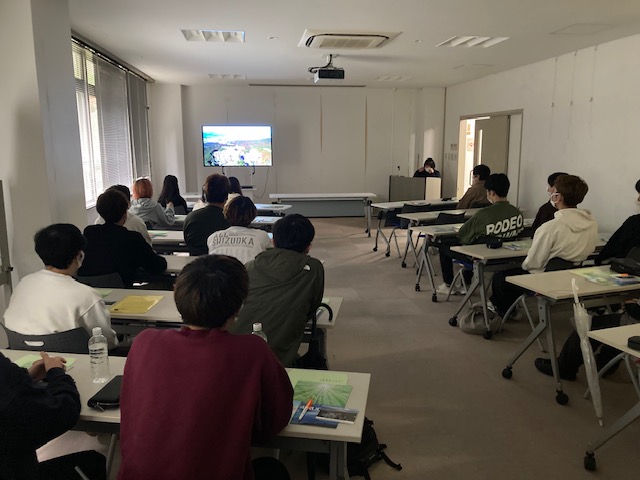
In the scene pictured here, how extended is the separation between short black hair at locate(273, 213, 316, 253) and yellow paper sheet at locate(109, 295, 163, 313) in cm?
90

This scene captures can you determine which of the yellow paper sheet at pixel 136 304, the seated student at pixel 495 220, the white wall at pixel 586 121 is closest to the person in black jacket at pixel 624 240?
the seated student at pixel 495 220

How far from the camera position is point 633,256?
356cm

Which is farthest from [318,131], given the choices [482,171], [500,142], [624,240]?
[624,240]

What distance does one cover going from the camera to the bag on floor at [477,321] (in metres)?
4.38

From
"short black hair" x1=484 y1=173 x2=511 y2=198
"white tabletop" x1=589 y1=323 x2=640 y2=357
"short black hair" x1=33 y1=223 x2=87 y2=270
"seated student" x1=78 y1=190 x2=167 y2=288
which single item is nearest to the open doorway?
"short black hair" x1=484 y1=173 x2=511 y2=198

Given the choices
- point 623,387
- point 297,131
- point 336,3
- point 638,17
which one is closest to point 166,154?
point 297,131

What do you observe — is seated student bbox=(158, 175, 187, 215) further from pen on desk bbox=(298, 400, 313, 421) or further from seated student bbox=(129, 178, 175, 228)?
pen on desk bbox=(298, 400, 313, 421)

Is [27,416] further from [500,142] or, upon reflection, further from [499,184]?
[500,142]

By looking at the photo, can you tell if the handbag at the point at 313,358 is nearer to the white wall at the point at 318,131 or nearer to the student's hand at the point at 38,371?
the student's hand at the point at 38,371

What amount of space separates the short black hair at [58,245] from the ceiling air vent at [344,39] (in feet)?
13.5

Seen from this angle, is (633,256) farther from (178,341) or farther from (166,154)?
(166,154)

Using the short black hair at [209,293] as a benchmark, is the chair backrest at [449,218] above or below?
below

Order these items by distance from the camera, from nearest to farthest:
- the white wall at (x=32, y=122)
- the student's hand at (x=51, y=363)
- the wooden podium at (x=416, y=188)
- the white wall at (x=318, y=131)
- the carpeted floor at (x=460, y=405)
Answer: the student's hand at (x=51, y=363) < the carpeted floor at (x=460, y=405) < the white wall at (x=32, y=122) < the wooden podium at (x=416, y=188) < the white wall at (x=318, y=131)

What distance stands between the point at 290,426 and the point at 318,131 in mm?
10125
